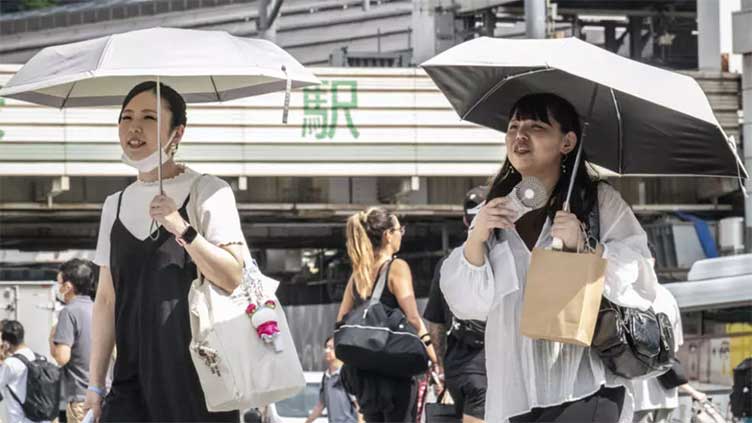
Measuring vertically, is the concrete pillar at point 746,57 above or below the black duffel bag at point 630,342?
above

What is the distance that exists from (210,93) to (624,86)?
2.41 meters

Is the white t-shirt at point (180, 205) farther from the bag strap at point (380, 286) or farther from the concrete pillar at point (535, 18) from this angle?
the concrete pillar at point (535, 18)

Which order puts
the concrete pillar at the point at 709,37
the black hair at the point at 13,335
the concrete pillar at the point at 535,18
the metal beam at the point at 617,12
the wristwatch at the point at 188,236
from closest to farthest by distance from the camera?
the wristwatch at the point at 188,236, the black hair at the point at 13,335, the concrete pillar at the point at 535,18, the concrete pillar at the point at 709,37, the metal beam at the point at 617,12

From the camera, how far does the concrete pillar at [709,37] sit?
2862 centimetres

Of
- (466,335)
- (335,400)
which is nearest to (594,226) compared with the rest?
(466,335)

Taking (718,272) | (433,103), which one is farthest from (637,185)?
(718,272)

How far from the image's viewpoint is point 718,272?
14.9m

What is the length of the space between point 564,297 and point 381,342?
381 centimetres

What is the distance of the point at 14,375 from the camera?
536 inches

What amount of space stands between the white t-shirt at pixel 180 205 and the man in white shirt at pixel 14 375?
7.69m

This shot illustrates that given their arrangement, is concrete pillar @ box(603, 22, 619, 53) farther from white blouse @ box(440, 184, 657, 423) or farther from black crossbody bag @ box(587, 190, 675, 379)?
black crossbody bag @ box(587, 190, 675, 379)

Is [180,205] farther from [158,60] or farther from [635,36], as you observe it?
[635,36]

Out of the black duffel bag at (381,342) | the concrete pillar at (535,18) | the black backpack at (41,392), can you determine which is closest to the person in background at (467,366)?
the black duffel bag at (381,342)

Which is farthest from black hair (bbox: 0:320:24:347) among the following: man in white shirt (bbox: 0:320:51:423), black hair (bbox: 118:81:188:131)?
black hair (bbox: 118:81:188:131)
